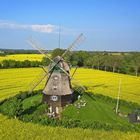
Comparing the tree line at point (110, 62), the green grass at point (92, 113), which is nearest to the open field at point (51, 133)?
the green grass at point (92, 113)

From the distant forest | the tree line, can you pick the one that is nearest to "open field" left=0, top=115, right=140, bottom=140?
the distant forest

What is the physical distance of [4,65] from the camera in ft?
360

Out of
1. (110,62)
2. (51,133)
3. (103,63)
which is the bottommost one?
(51,133)

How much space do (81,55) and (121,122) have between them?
307ft

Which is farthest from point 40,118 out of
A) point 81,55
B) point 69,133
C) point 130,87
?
point 81,55

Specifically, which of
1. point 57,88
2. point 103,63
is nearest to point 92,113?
point 57,88

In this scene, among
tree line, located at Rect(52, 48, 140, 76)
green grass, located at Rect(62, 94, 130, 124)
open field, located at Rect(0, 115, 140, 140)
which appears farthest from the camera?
tree line, located at Rect(52, 48, 140, 76)

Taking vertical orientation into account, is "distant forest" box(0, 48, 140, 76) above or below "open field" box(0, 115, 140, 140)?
above

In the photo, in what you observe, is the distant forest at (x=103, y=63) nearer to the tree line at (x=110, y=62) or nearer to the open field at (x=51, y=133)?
the tree line at (x=110, y=62)

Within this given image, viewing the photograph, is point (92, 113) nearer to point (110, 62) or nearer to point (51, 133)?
point (51, 133)

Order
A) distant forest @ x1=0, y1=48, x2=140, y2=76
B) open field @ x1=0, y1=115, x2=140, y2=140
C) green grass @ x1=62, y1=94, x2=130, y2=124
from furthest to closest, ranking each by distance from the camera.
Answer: distant forest @ x1=0, y1=48, x2=140, y2=76 → green grass @ x1=62, y1=94, x2=130, y2=124 → open field @ x1=0, y1=115, x2=140, y2=140

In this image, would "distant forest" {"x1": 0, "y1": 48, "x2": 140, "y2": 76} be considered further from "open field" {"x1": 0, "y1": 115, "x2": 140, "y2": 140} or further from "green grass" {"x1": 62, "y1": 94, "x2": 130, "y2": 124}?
Result: "open field" {"x1": 0, "y1": 115, "x2": 140, "y2": 140}

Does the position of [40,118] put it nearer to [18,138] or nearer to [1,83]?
[18,138]

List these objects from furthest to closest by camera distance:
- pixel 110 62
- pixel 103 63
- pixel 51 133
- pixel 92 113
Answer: pixel 103 63
pixel 110 62
pixel 92 113
pixel 51 133
